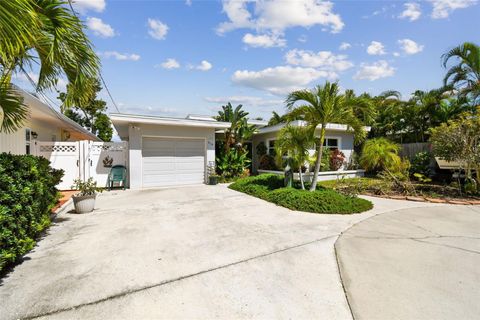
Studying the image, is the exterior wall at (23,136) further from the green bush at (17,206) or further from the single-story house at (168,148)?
the single-story house at (168,148)

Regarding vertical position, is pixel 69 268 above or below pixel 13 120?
below

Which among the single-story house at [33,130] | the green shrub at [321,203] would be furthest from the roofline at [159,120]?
the green shrub at [321,203]

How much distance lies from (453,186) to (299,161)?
6.88 m

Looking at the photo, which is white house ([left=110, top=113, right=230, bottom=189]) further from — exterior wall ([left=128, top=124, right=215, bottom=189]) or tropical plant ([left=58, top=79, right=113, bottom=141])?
tropical plant ([left=58, top=79, right=113, bottom=141])

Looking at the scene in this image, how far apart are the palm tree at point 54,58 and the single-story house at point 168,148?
218 inches

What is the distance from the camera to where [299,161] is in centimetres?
829

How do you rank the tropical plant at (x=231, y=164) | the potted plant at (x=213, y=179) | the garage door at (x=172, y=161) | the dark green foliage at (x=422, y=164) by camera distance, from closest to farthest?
1. the garage door at (x=172, y=161)
2. the potted plant at (x=213, y=179)
3. the dark green foliage at (x=422, y=164)
4. the tropical plant at (x=231, y=164)

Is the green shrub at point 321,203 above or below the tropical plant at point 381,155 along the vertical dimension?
below

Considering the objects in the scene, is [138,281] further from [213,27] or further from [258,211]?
[213,27]

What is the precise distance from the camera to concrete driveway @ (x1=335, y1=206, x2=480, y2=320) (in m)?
2.55

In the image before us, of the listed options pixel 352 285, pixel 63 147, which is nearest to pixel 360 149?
pixel 352 285

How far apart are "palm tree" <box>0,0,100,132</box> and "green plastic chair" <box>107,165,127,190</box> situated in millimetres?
5990

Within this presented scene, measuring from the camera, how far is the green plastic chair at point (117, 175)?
10.4 meters

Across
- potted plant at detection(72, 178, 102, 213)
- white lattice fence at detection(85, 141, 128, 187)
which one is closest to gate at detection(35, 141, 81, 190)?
white lattice fence at detection(85, 141, 128, 187)
